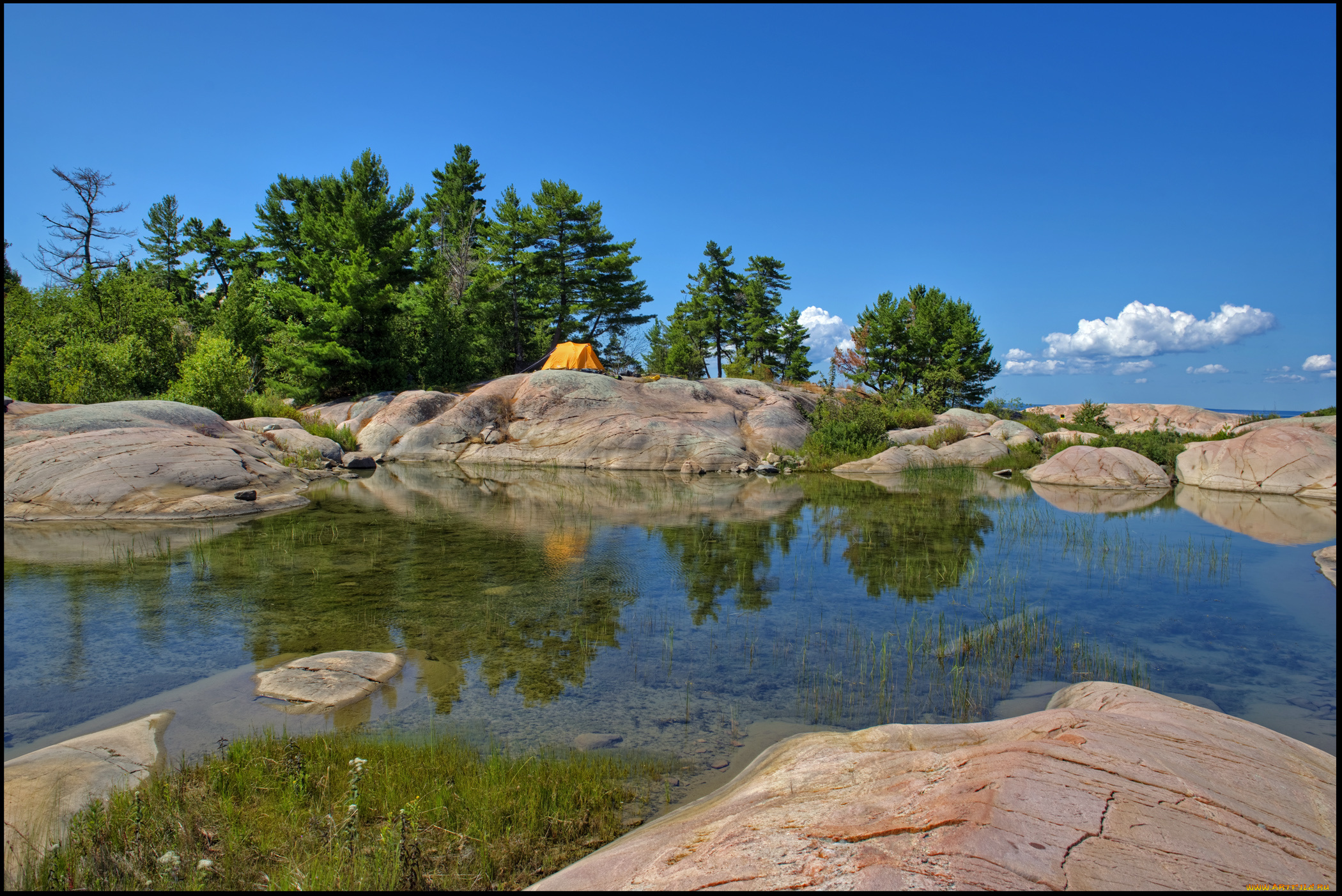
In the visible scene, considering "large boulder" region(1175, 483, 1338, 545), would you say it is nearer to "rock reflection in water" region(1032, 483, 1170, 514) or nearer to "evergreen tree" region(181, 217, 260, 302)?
"rock reflection in water" region(1032, 483, 1170, 514)

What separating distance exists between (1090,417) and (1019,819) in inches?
1451

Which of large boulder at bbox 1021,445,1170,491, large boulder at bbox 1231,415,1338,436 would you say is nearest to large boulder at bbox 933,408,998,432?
large boulder at bbox 1021,445,1170,491

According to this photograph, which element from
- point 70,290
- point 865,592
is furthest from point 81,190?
point 865,592

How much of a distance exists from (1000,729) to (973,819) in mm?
1882

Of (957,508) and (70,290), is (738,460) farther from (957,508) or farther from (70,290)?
(70,290)

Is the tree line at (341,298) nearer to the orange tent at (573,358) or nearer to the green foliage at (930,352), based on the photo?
the orange tent at (573,358)

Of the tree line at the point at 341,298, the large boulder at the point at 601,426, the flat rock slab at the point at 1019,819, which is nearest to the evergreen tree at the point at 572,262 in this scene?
the tree line at the point at 341,298

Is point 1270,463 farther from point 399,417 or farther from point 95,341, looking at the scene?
point 95,341

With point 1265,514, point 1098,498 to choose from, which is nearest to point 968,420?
point 1098,498

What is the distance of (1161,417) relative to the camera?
38969 millimetres

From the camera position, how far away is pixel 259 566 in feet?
33.4

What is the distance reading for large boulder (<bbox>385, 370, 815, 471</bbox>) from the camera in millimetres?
27984

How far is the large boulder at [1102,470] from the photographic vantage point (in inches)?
846

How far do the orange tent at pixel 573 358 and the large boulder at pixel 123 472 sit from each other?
1772 cm
